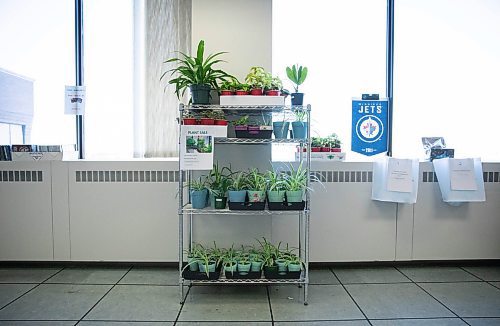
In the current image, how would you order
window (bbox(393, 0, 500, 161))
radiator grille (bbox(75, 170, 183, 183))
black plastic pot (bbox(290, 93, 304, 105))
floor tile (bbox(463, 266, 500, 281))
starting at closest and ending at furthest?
black plastic pot (bbox(290, 93, 304, 105)) < floor tile (bbox(463, 266, 500, 281)) < radiator grille (bbox(75, 170, 183, 183)) < window (bbox(393, 0, 500, 161))

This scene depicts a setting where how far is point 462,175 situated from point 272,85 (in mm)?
1759

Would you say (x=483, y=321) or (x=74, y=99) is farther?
(x=74, y=99)

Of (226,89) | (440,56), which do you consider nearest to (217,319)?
(226,89)

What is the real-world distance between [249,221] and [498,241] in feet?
7.06

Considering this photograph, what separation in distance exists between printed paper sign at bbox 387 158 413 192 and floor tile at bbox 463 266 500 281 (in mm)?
877

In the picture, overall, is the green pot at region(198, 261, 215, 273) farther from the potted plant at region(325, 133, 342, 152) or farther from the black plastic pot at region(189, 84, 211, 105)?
the potted plant at region(325, 133, 342, 152)

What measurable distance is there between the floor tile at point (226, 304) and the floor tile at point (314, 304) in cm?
8

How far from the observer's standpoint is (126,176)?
9.61 feet

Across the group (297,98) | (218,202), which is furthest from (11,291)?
(297,98)

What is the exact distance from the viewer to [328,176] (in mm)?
2957

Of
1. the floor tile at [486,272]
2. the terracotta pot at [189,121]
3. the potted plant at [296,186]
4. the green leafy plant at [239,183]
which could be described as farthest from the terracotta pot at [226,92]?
the floor tile at [486,272]

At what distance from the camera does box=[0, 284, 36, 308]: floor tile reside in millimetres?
2361

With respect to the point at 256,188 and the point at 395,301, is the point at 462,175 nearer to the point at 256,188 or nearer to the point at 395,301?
the point at 395,301

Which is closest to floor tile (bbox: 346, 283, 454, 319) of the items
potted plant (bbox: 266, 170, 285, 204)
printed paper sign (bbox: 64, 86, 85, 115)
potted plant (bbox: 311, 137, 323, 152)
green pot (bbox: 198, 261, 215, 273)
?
potted plant (bbox: 266, 170, 285, 204)
